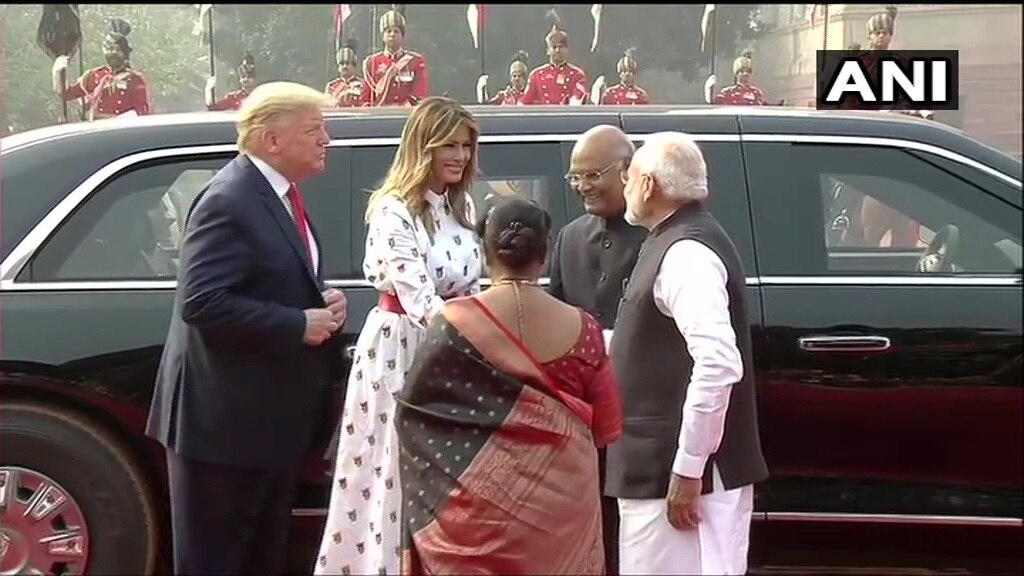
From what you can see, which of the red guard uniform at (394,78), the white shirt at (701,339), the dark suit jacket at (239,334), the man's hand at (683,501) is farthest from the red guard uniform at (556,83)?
the man's hand at (683,501)

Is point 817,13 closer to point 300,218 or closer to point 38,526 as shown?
point 300,218

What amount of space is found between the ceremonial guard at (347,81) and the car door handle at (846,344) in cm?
478

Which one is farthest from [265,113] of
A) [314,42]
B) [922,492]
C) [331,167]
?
[314,42]

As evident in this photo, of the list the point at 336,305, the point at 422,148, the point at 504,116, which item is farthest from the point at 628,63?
the point at 336,305

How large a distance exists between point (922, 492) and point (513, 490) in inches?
74.7

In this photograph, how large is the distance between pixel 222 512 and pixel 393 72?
5.62m

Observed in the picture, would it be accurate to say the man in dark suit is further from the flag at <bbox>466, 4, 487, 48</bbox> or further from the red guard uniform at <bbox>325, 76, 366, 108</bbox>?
the flag at <bbox>466, 4, 487, 48</bbox>

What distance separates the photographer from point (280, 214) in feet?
11.2

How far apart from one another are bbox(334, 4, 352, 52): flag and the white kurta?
7312 mm

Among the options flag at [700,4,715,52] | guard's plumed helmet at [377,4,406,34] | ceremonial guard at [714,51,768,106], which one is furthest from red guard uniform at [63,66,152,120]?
flag at [700,4,715,52]

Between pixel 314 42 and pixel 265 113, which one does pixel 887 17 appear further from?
pixel 265 113

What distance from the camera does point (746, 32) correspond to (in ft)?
33.9

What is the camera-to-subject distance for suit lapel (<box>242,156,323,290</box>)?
3.38m

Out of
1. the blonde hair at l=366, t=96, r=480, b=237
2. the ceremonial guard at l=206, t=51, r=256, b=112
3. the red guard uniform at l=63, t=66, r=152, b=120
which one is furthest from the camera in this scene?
the red guard uniform at l=63, t=66, r=152, b=120
